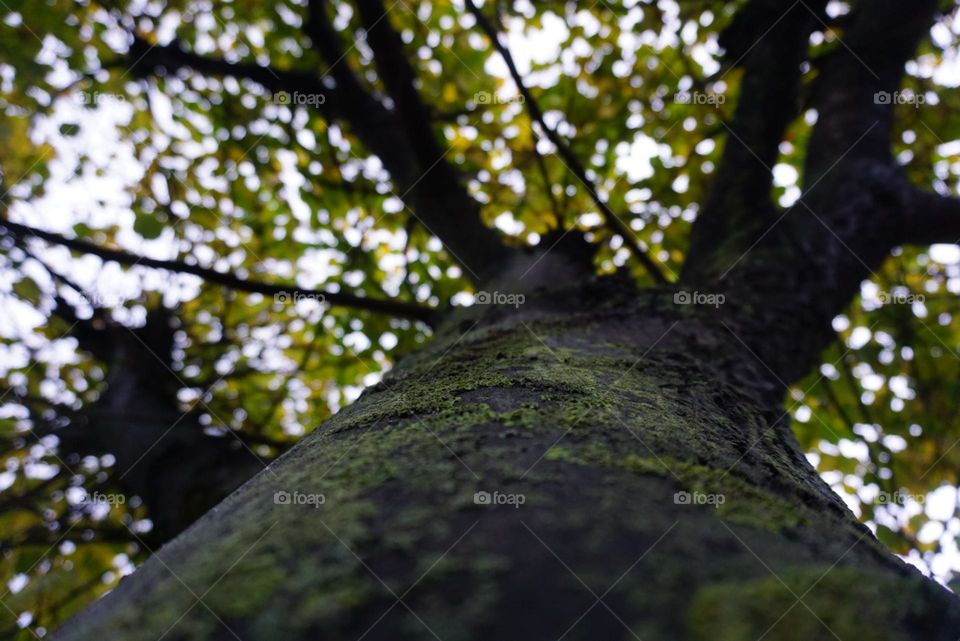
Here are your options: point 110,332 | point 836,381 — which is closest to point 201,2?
point 110,332

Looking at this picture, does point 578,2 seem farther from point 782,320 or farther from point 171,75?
point 782,320

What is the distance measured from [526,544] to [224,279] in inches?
82.0

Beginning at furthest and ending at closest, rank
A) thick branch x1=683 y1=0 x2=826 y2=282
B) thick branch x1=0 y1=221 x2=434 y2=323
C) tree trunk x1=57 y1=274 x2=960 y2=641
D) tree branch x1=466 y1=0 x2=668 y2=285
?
thick branch x1=683 y1=0 x2=826 y2=282 < tree branch x1=466 y1=0 x2=668 y2=285 < thick branch x1=0 y1=221 x2=434 y2=323 < tree trunk x1=57 y1=274 x2=960 y2=641

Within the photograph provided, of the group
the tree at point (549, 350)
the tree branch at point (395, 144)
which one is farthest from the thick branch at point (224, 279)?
the tree branch at point (395, 144)

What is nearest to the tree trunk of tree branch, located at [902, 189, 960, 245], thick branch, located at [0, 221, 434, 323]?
thick branch, located at [0, 221, 434, 323]

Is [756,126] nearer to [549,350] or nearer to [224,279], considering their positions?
[549,350]

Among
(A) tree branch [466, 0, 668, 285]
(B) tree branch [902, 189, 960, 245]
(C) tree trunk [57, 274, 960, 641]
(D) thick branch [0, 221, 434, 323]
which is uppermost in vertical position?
(A) tree branch [466, 0, 668, 285]

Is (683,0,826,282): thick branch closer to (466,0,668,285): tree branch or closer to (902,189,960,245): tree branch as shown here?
(466,0,668,285): tree branch

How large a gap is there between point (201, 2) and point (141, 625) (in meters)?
4.57

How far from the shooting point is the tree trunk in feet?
1.86

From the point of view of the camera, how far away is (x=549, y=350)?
59.2 inches

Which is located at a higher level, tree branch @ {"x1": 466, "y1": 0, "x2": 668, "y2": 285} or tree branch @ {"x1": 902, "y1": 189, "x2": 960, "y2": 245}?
tree branch @ {"x1": 466, "y1": 0, "x2": 668, "y2": 285}

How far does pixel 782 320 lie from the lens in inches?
85.7

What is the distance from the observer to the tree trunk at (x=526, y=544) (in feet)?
1.86
